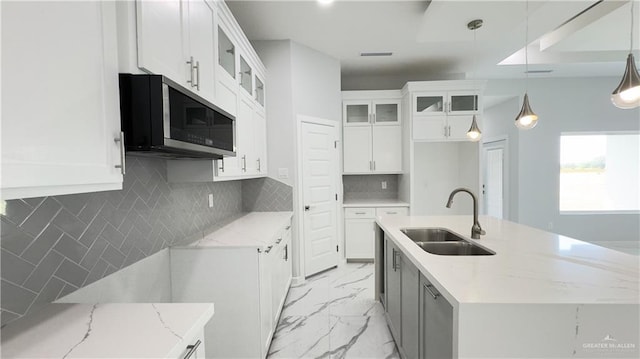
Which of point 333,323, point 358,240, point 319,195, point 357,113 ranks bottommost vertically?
point 333,323

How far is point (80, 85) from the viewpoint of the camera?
2.71 feet

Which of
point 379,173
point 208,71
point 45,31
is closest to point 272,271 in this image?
point 208,71

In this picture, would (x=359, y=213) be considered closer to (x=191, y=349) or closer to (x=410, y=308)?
(x=410, y=308)

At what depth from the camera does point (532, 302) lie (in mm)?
1035

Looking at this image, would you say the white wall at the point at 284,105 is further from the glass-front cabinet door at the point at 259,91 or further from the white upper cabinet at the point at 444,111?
the white upper cabinet at the point at 444,111

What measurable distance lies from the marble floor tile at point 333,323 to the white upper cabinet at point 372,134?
1.72 m

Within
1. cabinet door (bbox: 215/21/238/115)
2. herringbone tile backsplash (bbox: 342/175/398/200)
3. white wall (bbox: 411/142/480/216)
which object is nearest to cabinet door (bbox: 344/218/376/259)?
herringbone tile backsplash (bbox: 342/175/398/200)

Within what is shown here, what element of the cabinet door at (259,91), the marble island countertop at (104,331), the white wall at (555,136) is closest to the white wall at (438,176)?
the white wall at (555,136)

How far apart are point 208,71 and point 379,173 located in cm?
325

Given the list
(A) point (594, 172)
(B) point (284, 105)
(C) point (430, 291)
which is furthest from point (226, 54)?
(A) point (594, 172)

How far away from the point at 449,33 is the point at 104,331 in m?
Answer: 3.61

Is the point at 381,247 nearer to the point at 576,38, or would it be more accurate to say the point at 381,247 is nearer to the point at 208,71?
the point at 208,71

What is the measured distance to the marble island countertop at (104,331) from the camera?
796 millimetres

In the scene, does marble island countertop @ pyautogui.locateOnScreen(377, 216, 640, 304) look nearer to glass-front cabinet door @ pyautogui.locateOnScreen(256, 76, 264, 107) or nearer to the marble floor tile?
the marble floor tile
